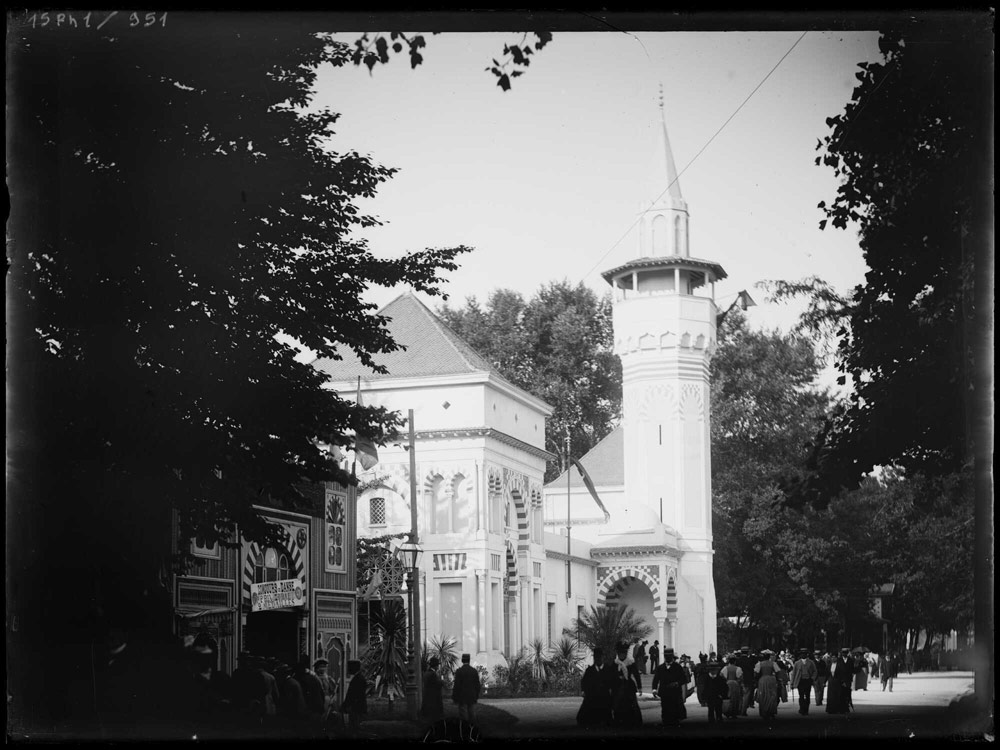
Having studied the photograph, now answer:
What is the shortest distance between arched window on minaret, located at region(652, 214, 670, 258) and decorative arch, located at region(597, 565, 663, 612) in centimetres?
1380

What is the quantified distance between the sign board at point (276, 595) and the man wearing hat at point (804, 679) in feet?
26.1

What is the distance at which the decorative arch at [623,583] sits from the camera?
149 ft

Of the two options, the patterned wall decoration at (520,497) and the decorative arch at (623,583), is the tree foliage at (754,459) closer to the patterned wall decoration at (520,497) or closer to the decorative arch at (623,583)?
the decorative arch at (623,583)

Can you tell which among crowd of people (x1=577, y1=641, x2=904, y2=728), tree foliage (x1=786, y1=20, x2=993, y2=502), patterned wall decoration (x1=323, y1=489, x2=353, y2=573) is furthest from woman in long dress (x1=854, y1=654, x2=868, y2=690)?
patterned wall decoration (x1=323, y1=489, x2=353, y2=573)

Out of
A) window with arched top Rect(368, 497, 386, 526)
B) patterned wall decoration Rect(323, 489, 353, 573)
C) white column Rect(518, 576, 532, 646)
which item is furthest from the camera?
white column Rect(518, 576, 532, 646)

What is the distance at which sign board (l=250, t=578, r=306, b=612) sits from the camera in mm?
23156

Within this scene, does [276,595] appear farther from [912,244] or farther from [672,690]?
[912,244]

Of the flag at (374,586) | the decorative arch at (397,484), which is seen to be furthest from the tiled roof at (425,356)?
the flag at (374,586)

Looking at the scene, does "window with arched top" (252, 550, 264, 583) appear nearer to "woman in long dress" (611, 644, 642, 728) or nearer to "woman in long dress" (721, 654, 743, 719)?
"woman in long dress" (721, 654, 743, 719)

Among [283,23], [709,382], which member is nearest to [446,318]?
[709,382]

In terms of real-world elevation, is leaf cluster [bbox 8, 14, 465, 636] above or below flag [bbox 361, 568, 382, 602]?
above

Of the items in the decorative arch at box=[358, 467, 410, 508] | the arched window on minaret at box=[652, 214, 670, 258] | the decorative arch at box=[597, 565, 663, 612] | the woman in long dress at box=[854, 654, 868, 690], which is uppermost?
the arched window on minaret at box=[652, 214, 670, 258]

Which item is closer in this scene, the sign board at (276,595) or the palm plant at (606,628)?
the sign board at (276,595)

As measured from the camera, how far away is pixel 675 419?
46281 millimetres
